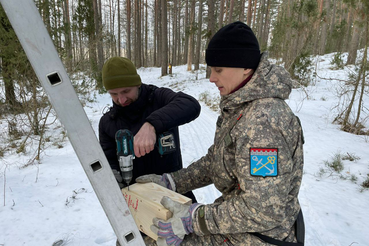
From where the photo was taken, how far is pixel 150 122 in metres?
1.55

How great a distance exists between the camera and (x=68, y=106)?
771mm

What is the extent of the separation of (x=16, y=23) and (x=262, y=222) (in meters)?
1.25

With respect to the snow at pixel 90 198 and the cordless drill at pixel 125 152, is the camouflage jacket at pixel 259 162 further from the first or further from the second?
the snow at pixel 90 198

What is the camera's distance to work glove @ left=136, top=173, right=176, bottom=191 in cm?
168

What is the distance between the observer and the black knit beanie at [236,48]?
129cm

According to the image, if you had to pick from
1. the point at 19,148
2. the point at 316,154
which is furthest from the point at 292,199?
the point at 19,148

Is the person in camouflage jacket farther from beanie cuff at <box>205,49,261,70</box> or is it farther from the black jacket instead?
the black jacket

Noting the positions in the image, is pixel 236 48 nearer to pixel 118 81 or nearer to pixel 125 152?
pixel 125 152

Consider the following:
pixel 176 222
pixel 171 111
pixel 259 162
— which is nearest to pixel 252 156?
pixel 259 162

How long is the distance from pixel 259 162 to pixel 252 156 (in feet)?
0.15

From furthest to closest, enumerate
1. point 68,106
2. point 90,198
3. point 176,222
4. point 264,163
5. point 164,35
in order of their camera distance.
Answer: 1. point 164,35
2. point 90,198
3. point 176,222
4. point 264,163
5. point 68,106

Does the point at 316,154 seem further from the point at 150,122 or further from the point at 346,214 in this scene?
the point at 150,122

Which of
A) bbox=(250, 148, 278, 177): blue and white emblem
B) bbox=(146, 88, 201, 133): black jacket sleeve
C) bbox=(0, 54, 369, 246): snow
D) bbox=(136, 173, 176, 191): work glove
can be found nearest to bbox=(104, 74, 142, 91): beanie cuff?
bbox=(146, 88, 201, 133): black jacket sleeve

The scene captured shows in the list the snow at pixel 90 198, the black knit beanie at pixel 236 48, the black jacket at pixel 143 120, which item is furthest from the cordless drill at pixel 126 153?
the snow at pixel 90 198
